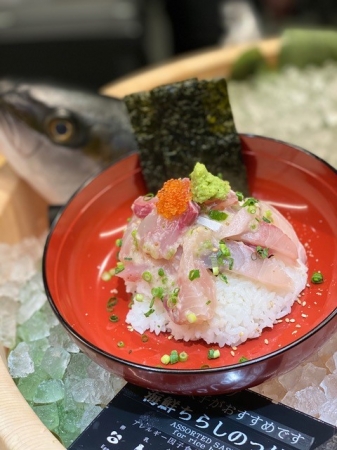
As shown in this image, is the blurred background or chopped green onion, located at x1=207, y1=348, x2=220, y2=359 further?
the blurred background

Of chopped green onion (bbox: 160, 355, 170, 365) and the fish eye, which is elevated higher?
the fish eye

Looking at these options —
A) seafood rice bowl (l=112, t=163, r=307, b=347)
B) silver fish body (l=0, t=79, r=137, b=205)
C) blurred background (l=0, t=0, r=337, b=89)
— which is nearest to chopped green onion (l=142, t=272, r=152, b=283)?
seafood rice bowl (l=112, t=163, r=307, b=347)

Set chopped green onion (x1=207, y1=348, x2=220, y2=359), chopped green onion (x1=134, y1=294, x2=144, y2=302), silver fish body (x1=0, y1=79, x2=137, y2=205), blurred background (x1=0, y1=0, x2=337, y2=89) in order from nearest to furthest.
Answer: chopped green onion (x1=207, y1=348, x2=220, y2=359) < chopped green onion (x1=134, y1=294, x2=144, y2=302) < silver fish body (x1=0, y1=79, x2=137, y2=205) < blurred background (x1=0, y1=0, x2=337, y2=89)

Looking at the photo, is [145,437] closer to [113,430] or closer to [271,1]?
[113,430]

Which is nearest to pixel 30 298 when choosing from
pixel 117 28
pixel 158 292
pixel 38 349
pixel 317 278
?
pixel 38 349

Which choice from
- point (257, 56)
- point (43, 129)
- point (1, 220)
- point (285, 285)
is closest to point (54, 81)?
point (43, 129)

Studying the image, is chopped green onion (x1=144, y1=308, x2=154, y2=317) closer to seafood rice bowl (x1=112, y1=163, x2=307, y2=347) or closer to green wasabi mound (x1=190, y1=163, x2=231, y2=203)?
seafood rice bowl (x1=112, y1=163, x2=307, y2=347)
